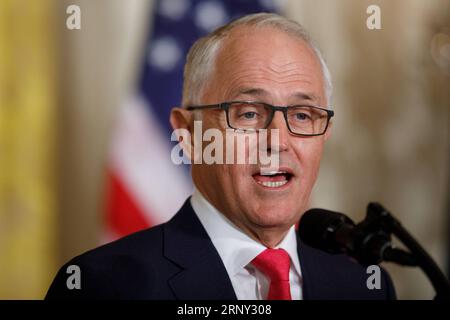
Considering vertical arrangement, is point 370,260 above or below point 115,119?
below

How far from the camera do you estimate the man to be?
99 cm

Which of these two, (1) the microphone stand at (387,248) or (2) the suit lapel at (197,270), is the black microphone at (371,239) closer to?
(1) the microphone stand at (387,248)

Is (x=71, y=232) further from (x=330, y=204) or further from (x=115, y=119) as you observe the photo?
(x=330, y=204)

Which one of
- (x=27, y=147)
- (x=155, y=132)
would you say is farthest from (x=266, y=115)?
(x=27, y=147)

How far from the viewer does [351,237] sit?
79 cm

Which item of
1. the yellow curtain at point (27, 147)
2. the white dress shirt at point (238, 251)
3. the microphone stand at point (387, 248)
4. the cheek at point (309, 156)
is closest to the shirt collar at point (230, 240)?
the white dress shirt at point (238, 251)

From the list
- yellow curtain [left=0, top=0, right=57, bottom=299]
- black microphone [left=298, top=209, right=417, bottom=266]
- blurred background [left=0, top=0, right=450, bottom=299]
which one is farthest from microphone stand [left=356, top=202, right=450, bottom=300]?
yellow curtain [left=0, top=0, right=57, bottom=299]

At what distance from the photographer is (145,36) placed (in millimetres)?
1607

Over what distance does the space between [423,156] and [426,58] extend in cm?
28

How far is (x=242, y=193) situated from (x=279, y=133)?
12 cm

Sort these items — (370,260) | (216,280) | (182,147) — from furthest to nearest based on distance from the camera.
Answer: (182,147) < (216,280) < (370,260)

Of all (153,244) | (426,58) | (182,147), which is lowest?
(153,244)

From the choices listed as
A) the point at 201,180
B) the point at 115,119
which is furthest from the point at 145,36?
the point at 201,180

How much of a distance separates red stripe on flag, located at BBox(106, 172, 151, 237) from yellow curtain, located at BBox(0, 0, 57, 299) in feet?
0.52
